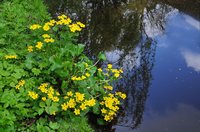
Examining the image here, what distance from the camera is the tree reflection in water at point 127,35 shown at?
305 inches

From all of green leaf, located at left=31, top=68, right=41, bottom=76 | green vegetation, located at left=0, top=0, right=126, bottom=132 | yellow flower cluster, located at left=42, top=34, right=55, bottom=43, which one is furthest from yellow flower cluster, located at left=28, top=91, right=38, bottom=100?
yellow flower cluster, located at left=42, top=34, right=55, bottom=43

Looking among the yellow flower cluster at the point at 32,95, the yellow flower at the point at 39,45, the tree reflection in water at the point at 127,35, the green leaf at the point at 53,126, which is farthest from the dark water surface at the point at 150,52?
the yellow flower at the point at 39,45

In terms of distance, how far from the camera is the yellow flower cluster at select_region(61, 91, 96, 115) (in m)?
5.66

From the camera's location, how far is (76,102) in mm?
5809

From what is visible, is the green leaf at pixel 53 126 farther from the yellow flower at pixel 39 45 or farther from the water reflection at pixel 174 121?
the water reflection at pixel 174 121

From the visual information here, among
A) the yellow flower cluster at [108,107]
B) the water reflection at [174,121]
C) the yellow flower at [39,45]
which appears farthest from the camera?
the water reflection at [174,121]

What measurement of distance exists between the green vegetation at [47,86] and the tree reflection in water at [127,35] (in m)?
1.11

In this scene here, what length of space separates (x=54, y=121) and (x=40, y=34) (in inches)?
61.7

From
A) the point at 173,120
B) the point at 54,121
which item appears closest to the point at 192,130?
the point at 173,120

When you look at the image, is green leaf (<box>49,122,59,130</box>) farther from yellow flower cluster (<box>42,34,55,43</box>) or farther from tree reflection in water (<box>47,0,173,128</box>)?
tree reflection in water (<box>47,0,173,128</box>)

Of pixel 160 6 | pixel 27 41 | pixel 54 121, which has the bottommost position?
pixel 160 6

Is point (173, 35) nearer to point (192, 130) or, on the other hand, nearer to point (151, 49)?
point (151, 49)

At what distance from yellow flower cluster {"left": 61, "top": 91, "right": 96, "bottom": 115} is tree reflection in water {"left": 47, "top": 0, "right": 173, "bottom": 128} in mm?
1244

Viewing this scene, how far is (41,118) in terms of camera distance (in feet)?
18.2
